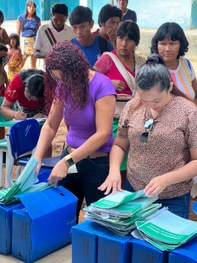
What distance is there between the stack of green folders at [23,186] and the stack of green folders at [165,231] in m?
0.64

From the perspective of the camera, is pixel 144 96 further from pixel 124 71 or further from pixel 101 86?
pixel 124 71

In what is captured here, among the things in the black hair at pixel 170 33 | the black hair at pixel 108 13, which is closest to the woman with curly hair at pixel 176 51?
the black hair at pixel 170 33

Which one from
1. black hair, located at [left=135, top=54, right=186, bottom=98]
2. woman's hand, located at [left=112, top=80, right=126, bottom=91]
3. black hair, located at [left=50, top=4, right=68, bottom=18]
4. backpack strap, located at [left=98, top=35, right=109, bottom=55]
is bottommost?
woman's hand, located at [left=112, top=80, right=126, bottom=91]

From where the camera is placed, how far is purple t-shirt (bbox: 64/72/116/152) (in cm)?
244

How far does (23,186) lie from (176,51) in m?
1.34

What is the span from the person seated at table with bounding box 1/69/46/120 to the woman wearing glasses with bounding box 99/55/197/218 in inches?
59.8

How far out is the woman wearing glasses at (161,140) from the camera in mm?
2068

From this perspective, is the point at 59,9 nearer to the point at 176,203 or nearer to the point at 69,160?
the point at 69,160

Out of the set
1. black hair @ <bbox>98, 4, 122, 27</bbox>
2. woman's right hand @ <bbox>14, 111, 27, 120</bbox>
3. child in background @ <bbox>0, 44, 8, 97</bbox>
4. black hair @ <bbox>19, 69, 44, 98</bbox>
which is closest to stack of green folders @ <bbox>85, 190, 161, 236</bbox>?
black hair @ <bbox>19, 69, 44, 98</bbox>

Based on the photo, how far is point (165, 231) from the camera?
1.85 m

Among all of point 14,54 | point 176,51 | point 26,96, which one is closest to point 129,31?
point 176,51

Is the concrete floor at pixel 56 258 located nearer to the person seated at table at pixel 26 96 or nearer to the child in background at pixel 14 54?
the person seated at table at pixel 26 96

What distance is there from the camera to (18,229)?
2186 mm

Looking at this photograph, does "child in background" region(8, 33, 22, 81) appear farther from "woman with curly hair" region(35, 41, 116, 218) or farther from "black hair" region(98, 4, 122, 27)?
"woman with curly hair" region(35, 41, 116, 218)
